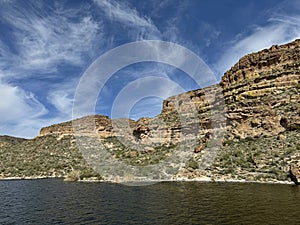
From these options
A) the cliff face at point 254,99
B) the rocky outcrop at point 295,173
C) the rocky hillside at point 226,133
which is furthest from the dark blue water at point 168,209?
the cliff face at point 254,99

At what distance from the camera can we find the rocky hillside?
132 feet

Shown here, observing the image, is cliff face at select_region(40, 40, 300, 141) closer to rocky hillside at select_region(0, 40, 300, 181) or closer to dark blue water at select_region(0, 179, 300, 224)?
rocky hillside at select_region(0, 40, 300, 181)

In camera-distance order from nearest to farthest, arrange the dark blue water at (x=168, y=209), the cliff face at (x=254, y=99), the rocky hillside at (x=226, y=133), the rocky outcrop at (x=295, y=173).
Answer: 1. the dark blue water at (x=168, y=209)
2. the rocky outcrop at (x=295, y=173)
3. the rocky hillside at (x=226, y=133)
4. the cliff face at (x=254, y=99)

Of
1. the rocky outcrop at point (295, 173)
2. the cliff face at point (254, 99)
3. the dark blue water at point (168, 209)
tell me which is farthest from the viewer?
the cliff face at point (254, 99)

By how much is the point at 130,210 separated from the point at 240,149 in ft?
98.7

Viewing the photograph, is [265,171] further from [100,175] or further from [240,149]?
[100,175]

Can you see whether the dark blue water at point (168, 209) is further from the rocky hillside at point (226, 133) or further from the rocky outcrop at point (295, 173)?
the rocky hillside at point (226, 133)

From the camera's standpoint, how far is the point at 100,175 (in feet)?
164

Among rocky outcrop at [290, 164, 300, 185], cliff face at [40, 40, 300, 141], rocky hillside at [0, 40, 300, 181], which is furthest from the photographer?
cliff face at [40, 40, 300, 141]

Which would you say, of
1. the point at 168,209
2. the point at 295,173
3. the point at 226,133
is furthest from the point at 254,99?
the point at 168,209

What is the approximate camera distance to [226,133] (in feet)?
173

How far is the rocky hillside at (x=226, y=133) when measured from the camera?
40094 mm

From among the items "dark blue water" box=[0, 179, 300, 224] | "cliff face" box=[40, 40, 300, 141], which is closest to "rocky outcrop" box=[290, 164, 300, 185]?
"dark blue water" box=[0, 179, 300, 224]

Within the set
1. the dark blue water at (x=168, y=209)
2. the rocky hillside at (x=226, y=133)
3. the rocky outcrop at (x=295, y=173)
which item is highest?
the rocky hillside at (x=226, y=133)
